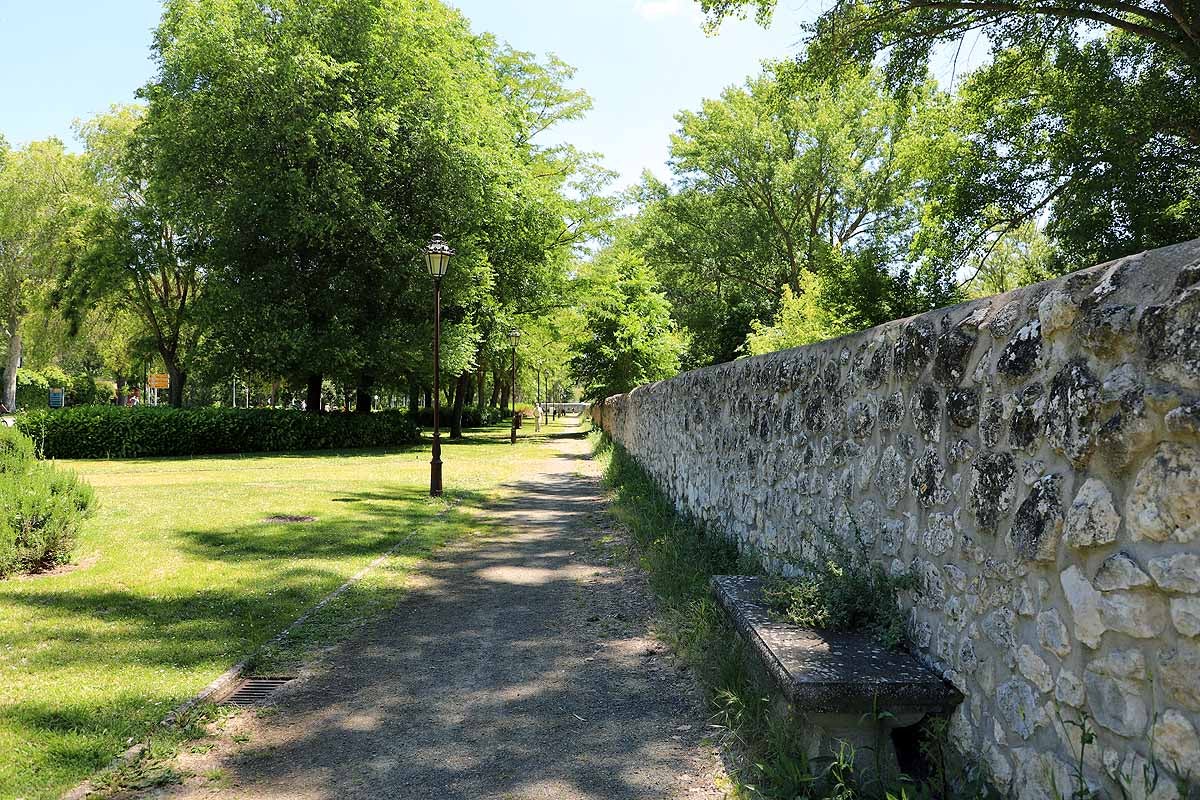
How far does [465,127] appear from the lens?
23.7 metres

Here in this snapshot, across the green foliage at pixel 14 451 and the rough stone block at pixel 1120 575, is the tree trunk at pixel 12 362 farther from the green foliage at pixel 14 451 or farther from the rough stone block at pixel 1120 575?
the rough stone block at pixel 1120 575

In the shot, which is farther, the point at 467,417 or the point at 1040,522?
the point at 467,417

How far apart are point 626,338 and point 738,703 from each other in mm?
25462

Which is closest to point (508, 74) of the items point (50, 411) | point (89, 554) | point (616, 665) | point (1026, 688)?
point (50, 411)

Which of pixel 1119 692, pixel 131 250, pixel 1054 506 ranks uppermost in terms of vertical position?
pixel 131 250

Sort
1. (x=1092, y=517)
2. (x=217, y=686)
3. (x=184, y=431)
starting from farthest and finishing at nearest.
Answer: (x=184, y=431) → (x=217, y=686) → (x=1092, y=517)

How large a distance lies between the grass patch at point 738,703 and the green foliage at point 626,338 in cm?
2100

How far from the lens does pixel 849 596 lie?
3480 millimetres

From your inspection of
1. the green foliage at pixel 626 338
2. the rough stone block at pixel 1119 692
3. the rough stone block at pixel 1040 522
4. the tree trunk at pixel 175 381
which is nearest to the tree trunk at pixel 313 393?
the tree trunk at pixel 175 381

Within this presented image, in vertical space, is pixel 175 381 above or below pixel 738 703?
above

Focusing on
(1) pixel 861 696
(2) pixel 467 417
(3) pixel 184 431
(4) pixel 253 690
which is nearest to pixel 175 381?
(3) pixel 184 431

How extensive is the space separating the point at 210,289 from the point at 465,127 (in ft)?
30.9

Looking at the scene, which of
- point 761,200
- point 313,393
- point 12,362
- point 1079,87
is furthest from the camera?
point 12,362

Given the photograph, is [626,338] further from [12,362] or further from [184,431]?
[12,362]
